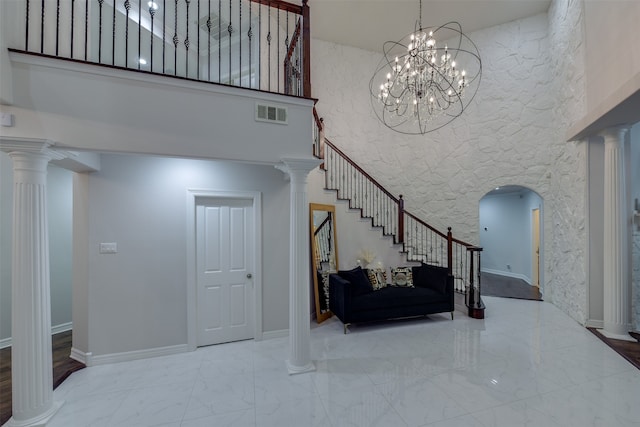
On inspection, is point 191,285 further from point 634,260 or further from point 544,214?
point 544,214

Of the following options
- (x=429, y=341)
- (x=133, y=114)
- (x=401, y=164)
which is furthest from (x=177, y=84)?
(x=401, y=164)

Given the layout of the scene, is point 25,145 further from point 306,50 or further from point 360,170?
point 360,170

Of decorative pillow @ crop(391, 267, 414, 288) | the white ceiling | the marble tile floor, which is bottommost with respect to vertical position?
the marble tile floor

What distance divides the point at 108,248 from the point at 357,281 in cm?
331

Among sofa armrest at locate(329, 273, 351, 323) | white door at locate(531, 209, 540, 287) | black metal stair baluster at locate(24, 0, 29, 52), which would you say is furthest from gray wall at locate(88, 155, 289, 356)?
white door at locate(531, 209, 540, 287)

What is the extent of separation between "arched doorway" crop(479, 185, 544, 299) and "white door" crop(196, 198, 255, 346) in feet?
18.6

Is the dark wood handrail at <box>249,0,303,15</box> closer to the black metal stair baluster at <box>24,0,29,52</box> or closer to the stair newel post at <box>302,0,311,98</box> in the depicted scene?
the stair newel post at <box>302,0,311,98</box>

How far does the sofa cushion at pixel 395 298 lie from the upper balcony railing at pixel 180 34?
9.80ft

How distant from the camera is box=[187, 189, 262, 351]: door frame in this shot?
12.0 feet

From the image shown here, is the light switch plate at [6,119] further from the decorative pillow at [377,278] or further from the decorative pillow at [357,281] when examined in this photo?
the decorative pillow at [377,278]

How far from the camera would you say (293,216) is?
10.2 ft

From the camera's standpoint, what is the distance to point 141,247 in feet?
11.4

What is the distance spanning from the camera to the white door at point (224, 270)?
3797mm

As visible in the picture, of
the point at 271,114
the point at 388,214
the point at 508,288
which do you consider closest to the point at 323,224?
the point at 388,214
